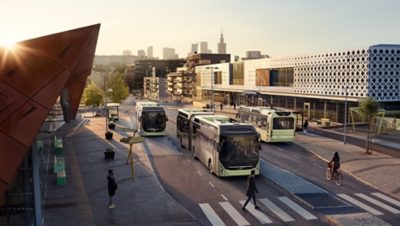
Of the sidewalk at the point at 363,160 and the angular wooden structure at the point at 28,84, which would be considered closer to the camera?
the angular wooden structure at the point at 28,84

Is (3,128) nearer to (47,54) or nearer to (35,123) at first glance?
(35,123)

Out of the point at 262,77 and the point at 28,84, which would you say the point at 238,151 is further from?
the point at 262,77

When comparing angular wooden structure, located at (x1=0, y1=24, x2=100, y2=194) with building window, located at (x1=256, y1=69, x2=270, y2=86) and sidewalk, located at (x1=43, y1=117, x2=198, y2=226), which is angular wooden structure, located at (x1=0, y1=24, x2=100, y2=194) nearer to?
sidewalk, located at (x1=43, y1=117, x2=198, y2=226)

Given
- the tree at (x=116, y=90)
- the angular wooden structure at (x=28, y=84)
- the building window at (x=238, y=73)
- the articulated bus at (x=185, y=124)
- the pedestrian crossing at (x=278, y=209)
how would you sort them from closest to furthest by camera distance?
the angular wooden structure at (x=28, y=84) < the pedestrian crossing at (x=278, y=209) < the articulated bus at (x=185, y=124) < the building window at (x=238, y=73) < the tree at (x=116, y=90)

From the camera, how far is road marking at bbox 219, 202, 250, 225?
17434 millimetres

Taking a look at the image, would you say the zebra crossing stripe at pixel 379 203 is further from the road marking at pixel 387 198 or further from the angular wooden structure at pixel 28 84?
the angular wooden structure at pixel 28 84

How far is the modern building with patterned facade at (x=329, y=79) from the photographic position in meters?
46.1

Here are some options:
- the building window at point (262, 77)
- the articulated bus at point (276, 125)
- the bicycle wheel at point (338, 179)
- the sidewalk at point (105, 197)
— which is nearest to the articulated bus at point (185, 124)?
the sidewalk at point (105, 197)

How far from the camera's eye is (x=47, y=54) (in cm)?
1368

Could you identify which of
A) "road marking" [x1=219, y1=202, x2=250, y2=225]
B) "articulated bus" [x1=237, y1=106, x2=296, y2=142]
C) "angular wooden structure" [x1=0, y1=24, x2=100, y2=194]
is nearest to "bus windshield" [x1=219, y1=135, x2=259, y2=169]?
"road marking" [x1=219, y1=202, x2=250, y2=225]

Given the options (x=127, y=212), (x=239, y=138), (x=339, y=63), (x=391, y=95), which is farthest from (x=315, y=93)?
(x=127, y=212)

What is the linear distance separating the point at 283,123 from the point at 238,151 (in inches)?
546

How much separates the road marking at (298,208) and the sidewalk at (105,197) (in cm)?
464

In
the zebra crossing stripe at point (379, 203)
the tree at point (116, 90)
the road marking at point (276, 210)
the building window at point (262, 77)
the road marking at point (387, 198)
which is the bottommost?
the road marking at point (387, 198)
